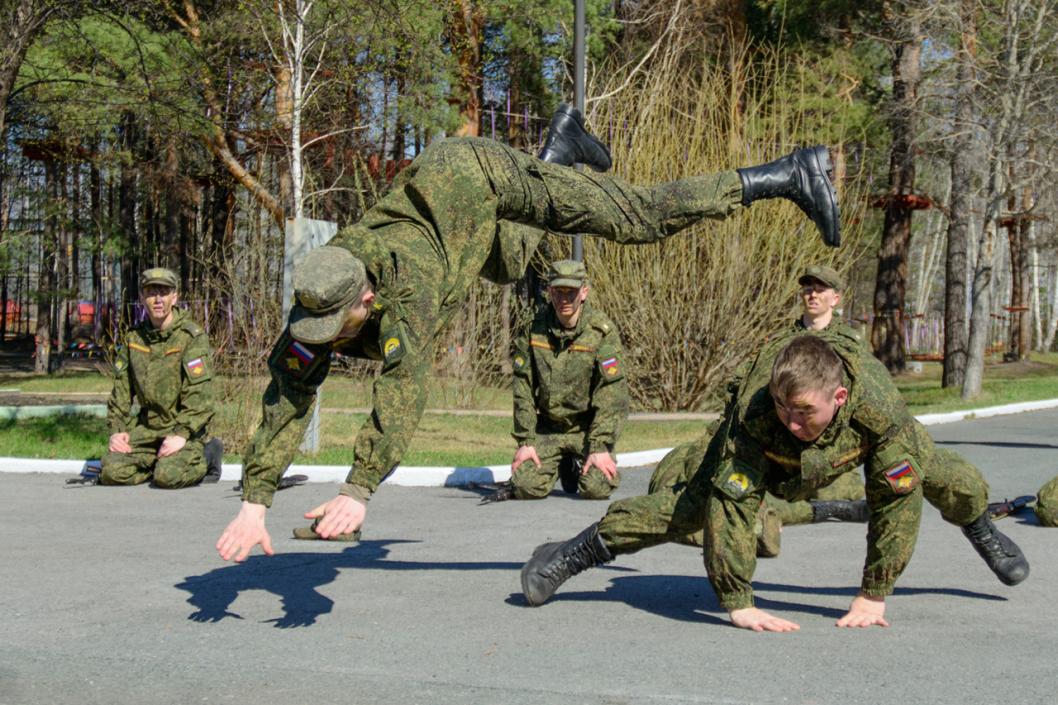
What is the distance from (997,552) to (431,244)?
10.0ft

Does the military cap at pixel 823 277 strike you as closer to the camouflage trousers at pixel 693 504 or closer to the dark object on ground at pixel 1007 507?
the dark object on ground at pixel 1007 507

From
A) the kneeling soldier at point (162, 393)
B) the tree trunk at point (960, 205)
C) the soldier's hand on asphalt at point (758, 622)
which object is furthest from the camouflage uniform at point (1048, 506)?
the tree trunk at point (960, 205)

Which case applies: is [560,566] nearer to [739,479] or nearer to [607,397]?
[739,479]

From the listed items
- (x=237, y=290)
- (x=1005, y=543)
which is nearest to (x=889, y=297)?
(x=237, y=290)

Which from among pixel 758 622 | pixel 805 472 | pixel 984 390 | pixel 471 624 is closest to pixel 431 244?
pixel 471 624

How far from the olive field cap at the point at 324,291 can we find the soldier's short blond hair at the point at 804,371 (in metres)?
1.67

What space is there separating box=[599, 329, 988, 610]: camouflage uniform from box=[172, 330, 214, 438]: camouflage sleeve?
20.7ft

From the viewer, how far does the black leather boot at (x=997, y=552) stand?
5832 millimetres

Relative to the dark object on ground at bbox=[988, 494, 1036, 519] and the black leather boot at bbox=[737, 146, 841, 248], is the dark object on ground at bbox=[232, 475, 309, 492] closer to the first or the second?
the black leather boot at bbox=[737, 146, 841, 248]

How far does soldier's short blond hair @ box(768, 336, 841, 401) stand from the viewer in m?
4.55

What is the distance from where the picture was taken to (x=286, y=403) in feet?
16.9

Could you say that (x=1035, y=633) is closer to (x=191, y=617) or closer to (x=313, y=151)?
(x=191, y=617)

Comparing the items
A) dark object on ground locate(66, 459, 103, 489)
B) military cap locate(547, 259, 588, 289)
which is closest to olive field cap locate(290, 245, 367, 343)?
military cap locate(547, 259, 588, 289)

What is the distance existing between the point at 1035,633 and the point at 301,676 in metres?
3.09
